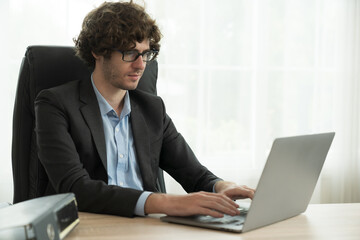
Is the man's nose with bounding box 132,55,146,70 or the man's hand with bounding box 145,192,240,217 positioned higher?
the man's nose with bounding box 132,55,146,70

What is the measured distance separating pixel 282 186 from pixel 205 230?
8.2 inches

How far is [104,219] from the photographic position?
1298 mm

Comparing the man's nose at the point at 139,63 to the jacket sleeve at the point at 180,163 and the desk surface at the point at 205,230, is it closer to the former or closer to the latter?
the jacket sleeve at the point at 180,163

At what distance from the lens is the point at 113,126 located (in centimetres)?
184

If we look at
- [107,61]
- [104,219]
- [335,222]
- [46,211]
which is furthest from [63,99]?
[335,222]

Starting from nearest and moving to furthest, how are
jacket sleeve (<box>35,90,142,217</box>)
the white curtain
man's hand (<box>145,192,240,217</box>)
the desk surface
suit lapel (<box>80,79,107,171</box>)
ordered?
the desk surface
man's hand (<box>145,192,240,217</box>)
jacket sleeve (<box>35,90,142,217</box>)
suit lapel (<box>80,79,107,171</box>)
the white curtain

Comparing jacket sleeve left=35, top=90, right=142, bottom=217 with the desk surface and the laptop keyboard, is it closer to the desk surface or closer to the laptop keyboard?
the desk surface

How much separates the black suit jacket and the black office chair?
7 centimetres

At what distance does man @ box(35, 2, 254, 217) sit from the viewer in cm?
157

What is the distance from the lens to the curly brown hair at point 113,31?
6.08ft

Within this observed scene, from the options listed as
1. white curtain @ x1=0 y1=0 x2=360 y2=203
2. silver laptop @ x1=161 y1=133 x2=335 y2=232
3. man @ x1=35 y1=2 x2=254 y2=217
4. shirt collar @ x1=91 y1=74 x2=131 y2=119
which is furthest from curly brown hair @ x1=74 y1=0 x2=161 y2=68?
white curtain @ x1=0 y1=0 x2=360 y2=203

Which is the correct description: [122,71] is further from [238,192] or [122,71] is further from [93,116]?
[238,192]

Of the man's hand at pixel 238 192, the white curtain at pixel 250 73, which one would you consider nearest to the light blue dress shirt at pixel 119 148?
the man's hand at pixel 238 192

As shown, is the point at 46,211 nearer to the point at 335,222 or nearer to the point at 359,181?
the point at 335,222
